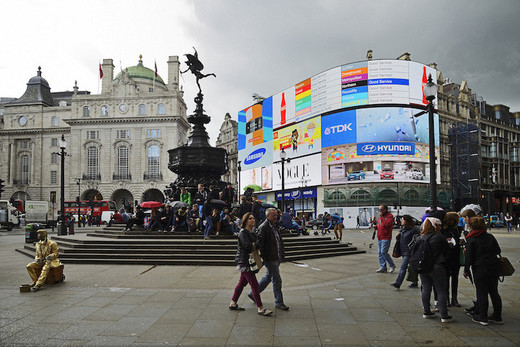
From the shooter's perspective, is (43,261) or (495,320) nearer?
(495,320)

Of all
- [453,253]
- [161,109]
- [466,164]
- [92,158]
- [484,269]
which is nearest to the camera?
[484,269]

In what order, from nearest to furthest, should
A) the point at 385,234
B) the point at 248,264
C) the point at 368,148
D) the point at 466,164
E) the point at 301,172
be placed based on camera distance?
1. the point at 248,264
2. the point at 385,234
3. the point at 368,148
4. the point at 466,164
5. the point at 301,172

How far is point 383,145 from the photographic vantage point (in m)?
44.5

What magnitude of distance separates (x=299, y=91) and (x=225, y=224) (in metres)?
42.6

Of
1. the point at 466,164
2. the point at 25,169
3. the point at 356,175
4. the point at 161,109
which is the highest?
the point at 161,109

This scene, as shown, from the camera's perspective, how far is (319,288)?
8.02m

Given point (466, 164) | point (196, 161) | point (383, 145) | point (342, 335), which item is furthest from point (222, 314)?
point (466, 164)

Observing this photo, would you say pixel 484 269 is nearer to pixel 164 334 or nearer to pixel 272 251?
pixel 272 251

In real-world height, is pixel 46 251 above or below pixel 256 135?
below

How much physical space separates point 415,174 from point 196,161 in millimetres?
35769

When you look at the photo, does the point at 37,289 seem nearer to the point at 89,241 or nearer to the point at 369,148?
the point at 89,241

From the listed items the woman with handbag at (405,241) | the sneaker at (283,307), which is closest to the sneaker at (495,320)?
the woman with handbag at (405,241)

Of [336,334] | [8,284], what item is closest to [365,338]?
[336,334]

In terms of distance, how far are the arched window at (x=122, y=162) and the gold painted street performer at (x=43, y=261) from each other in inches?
2307
